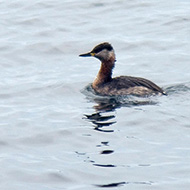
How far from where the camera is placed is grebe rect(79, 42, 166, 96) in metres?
16.5

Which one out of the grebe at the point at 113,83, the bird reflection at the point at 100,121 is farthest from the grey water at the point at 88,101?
the grebe at the point at 113,83

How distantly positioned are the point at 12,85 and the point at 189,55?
525 centimetres

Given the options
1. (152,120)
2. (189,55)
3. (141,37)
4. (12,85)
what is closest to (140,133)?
(152,120)

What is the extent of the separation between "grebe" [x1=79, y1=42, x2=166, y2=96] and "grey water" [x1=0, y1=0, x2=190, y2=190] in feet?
0.85

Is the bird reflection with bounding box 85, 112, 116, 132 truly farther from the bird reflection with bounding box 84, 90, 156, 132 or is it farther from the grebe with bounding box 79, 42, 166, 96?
the grebe with bounding box 79, 42, 166, 96

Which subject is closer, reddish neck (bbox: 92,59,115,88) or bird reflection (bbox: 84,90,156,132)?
bird reflection (bbox: 84,90,156,132)

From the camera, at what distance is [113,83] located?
55.9 ft

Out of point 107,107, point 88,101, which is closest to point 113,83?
point 88,101

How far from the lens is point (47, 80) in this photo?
18.4 m

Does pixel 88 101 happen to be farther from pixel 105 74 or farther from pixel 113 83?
pixel 105 74

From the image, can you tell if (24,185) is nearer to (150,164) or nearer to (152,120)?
(150,164)

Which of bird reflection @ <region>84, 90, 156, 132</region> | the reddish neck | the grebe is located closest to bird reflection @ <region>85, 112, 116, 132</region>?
bird reflection @ <region>84, 90, 156, 132</region>

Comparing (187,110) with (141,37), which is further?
(141,37)

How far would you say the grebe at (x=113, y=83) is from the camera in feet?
54.3
